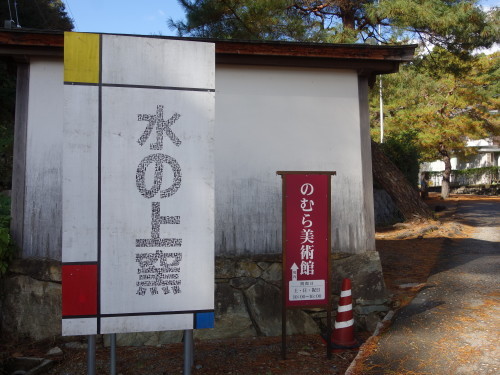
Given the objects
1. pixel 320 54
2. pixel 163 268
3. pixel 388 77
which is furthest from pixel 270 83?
pixel 388 77

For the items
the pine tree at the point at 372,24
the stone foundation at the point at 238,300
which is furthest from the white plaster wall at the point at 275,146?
the pine tree at the point at 372,24

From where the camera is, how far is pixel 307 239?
5.18m

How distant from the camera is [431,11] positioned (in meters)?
9.80

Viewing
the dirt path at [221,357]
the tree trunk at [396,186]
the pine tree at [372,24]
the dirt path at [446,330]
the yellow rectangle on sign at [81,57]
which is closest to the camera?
the yellow rectangle on sign at [81,57]

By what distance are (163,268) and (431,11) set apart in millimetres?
9362

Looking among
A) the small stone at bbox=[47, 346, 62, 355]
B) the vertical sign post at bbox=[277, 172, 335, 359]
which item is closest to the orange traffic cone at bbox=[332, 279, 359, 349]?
the vertical sign post at bbox=[277, 172, 335, 359]

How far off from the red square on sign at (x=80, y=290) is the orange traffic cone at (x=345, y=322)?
316cm

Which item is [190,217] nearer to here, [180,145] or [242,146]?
[180,145]

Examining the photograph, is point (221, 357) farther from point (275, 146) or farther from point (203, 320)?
point (275, 146)

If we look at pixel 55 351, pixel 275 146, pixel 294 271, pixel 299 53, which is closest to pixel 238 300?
pixel 294 271

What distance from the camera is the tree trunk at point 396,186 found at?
496 inches

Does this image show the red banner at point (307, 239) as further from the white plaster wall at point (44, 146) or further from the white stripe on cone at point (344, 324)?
the white plaster wall at point (44, 146)

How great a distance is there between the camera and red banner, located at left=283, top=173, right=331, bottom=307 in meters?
5.12

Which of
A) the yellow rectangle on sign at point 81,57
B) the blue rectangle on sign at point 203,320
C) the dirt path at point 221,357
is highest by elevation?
the yellow rectangle on sign at point 81,57
